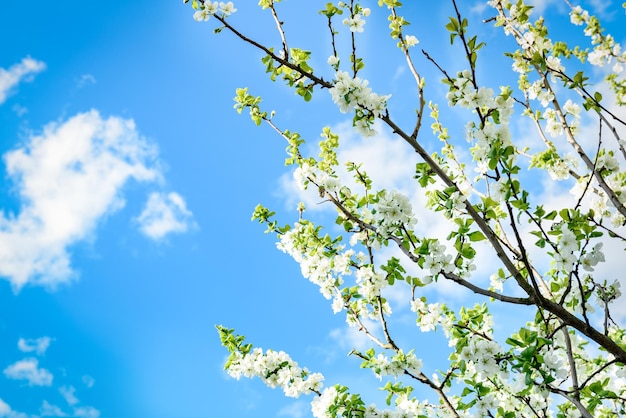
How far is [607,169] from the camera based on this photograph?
3611 millimetres

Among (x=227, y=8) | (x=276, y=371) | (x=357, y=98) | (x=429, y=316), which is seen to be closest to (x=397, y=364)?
(x=429, y=316)

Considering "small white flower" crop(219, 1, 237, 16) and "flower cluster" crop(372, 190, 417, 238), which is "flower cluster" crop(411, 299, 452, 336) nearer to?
"flower cluster" crop(372, 190, 417, 238)

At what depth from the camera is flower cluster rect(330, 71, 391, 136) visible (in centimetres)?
300

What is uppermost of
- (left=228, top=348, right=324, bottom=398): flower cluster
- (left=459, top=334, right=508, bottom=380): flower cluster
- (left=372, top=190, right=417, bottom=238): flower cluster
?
(left=372, top=190, right=417, bottom=238): flower cluster

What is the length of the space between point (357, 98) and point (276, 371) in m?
3.26

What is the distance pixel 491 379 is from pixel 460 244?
2.25m

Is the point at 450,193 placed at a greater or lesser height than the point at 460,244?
greater

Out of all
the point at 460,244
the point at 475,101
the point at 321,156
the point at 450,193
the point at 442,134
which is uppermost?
the point at 442,134

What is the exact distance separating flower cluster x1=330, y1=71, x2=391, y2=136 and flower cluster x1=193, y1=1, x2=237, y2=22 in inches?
42.5

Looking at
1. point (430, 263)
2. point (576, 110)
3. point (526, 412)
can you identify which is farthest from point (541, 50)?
point (526, 412)

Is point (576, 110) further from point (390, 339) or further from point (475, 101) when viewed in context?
point (390, 339)

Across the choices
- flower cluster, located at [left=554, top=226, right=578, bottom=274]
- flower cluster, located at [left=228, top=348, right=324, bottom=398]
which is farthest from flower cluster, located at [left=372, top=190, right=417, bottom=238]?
flower cluster, located at [left=228, top=348, right=324, bottom=398]

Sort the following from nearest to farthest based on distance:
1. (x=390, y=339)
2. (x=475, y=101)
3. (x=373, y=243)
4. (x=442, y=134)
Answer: (x=475, y=101) → (x=373, y=243) → (x=390, y=339) → (x=442, y=134)

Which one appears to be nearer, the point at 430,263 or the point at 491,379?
the point at 430,263
